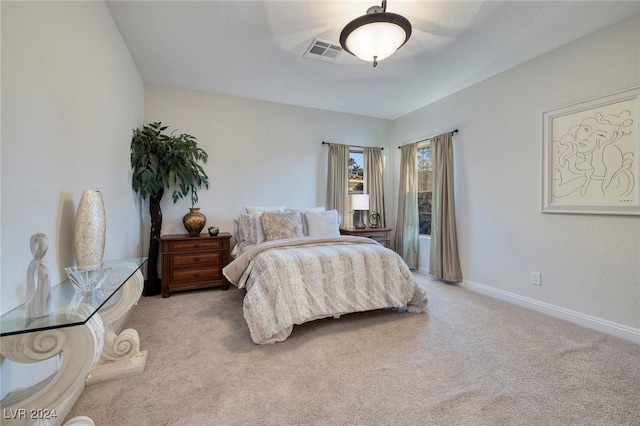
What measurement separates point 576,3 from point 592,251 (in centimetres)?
206

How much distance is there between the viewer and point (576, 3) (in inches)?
83.9

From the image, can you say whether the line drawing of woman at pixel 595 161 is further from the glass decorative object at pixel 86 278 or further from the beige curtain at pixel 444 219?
the glass decorative object at pixel 86 278

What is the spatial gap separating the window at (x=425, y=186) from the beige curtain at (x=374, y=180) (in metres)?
0.70

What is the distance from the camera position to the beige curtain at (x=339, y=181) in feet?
15.1

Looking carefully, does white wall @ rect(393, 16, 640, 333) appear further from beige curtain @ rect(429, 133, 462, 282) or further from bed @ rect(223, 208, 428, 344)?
bed @ rect(223, 208, 428, 344)

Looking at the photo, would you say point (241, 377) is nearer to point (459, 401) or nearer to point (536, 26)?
point (459, 401)

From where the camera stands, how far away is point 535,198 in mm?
2939

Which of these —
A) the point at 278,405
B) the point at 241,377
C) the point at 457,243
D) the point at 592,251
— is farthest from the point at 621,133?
the point at 241,377

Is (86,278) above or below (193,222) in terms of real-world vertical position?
below

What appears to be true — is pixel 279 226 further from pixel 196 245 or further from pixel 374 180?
pixel 374 180

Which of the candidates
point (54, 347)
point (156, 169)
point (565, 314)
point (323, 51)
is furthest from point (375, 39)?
point (565, 314)

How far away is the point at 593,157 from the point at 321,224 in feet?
9.30

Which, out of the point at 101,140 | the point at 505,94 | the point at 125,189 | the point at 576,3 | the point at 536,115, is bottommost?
the point at 125,189

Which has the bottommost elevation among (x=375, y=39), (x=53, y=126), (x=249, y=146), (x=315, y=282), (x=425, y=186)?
(x=315, y=282)
